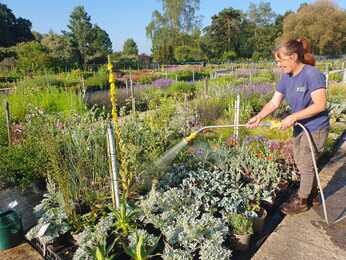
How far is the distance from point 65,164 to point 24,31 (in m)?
55.2

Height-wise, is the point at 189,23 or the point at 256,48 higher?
the point at 189,23

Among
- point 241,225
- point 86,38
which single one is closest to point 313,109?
point 241,225

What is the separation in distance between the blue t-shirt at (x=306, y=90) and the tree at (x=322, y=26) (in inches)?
1724

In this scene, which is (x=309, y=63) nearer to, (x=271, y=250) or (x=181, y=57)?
(x=271, y=250)

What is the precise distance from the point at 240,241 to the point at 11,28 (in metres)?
55.8

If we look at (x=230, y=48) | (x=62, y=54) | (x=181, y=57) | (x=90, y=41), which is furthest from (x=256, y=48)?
(x=62, y=54)

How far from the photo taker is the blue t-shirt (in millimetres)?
3053

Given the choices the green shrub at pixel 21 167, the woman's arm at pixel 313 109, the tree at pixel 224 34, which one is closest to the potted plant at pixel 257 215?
the woman's arm at pixel 313 109

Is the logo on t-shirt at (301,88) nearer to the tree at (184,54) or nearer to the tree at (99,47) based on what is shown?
the tree at (99,47)

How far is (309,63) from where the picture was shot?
3275 millimetres

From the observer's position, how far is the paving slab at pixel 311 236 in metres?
2.73

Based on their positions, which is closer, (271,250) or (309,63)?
(271,250)

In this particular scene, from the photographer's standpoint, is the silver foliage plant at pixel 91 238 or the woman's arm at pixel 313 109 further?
the woman's arm at pixel 313 109

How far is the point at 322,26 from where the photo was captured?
43875 mm
